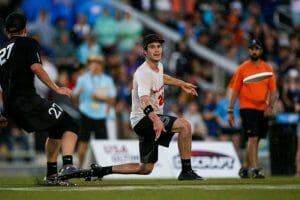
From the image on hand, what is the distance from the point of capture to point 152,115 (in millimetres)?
13242

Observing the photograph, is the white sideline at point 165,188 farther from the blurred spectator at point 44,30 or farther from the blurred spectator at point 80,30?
the blurred spectator at point 80,30

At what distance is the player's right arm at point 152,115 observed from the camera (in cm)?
1310

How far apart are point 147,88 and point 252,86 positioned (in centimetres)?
353

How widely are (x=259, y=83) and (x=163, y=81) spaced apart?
3098 millimetres

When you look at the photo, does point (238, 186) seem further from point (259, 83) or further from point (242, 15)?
point (242, 15)

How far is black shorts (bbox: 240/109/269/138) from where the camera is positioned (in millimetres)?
16688

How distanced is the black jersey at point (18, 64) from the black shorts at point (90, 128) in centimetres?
617

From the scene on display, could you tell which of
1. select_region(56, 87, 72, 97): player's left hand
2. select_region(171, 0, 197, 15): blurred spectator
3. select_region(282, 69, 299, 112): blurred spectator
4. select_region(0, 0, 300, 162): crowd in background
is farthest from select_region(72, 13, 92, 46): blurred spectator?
select_region(56, 87, 72, 97): player's left hand

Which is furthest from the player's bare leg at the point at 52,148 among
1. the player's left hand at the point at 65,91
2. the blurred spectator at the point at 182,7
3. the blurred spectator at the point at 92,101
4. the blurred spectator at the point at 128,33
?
the blurred spectator at the point at 182,7

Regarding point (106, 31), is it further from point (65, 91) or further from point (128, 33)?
point (65, 91)

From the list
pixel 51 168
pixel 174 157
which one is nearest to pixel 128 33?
pixel 174 157

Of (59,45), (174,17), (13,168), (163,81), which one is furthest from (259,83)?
(174,17)

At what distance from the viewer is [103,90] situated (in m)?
19.6

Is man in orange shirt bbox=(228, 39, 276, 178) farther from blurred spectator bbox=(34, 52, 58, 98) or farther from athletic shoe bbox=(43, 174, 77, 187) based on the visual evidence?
blurred spectator bbox=(34, 52, 58, 98)
